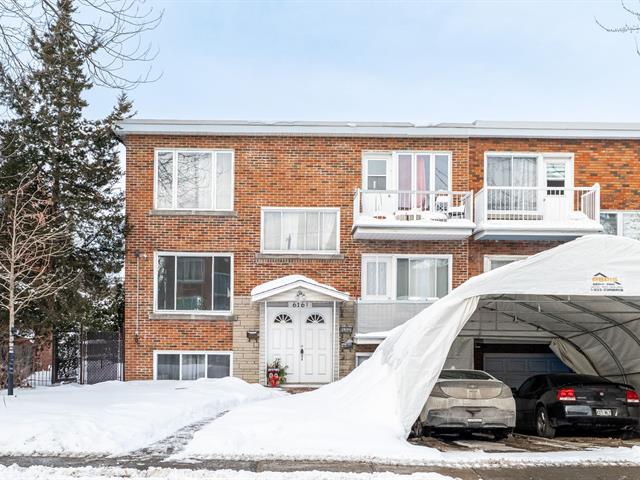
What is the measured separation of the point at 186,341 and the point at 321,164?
21.9 ft

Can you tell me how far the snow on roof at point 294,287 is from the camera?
22.8 metres

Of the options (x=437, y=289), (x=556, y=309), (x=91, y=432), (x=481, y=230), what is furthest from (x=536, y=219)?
(x=91, y=432)

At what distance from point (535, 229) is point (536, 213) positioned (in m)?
0.86

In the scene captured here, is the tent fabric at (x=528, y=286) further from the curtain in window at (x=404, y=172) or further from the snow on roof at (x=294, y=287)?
the curtain in window at (x=404, y=172)

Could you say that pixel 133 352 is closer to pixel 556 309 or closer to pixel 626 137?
pixel 556 309

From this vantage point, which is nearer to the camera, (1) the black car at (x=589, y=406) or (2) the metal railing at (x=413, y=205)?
(1) the black car at (x=589, y=406)

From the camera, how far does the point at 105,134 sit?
78.5 feet

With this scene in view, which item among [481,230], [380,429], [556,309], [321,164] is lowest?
[380,429]

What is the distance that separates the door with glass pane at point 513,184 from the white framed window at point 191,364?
9.19 meters

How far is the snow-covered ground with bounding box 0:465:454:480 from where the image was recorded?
9.45m

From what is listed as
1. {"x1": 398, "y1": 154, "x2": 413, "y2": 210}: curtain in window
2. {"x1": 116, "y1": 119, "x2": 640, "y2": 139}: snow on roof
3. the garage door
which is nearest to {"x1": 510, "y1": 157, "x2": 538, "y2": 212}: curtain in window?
{"x1": 116, "y1": 119, "x2": 640, "y2": 139}: snow on roof

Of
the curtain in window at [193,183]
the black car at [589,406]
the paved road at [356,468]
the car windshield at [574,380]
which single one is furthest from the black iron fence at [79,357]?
the paved road at [356,468]

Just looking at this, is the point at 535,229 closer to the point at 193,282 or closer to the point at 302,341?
the point at 302,341

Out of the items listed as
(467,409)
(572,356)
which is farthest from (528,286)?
(572,356)
